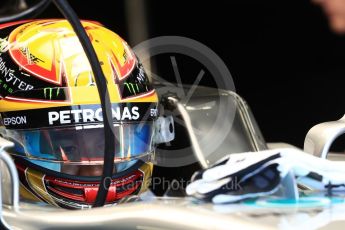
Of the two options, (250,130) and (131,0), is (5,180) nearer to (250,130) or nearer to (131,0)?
(250,130)

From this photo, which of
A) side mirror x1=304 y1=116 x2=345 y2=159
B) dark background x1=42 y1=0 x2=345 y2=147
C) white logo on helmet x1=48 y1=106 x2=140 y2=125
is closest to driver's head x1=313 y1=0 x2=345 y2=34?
dark background x1=42 y1=0 x2=345 y2=147

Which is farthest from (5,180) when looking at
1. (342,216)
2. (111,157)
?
(342,216)

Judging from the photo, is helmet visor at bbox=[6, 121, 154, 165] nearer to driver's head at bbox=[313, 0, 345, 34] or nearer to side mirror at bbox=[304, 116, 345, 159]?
side mirror at bbox=[304, 116, 345, 159]

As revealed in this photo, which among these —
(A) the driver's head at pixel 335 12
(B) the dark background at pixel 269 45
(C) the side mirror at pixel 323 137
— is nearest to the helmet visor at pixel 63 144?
(C) the side mirror at pixel 323 137

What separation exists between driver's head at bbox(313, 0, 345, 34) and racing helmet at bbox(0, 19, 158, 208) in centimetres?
97

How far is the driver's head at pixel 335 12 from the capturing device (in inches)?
64.7

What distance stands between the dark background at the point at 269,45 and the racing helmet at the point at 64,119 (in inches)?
43.9

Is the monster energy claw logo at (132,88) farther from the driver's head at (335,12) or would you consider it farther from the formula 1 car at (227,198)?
the driver's head at (335,12)

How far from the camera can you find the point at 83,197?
0.80 meters

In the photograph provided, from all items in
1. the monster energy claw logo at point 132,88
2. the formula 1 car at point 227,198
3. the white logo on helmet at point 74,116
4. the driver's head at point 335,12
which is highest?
the driver's head at point 335,12

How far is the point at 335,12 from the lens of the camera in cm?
172

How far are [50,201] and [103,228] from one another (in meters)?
0.32

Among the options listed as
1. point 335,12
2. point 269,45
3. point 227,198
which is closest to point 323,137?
point 227,198

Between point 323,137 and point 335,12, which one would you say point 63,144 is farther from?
point 335,12
